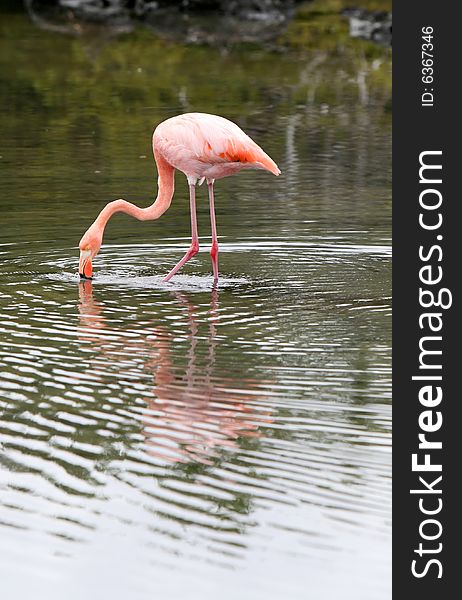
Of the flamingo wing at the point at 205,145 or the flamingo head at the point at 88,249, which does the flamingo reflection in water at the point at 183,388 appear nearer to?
the flamingo head at the point at 88,249

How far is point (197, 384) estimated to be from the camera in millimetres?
7547

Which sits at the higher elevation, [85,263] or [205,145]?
[205,145]

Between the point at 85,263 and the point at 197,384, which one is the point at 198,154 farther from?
the point at 197,384

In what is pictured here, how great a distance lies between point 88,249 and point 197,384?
2.80m

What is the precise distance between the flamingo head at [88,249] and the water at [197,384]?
18 centimetres

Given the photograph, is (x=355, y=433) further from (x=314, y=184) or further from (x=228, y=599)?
(x=314, y=184)

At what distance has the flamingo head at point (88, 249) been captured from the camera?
10.1 meters

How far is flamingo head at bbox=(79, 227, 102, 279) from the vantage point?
33.0 ft

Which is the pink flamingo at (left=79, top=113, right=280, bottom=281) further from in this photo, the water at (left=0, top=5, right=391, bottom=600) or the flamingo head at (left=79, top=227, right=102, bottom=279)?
the water at (left=0, top=5, right=391, bottom=600)

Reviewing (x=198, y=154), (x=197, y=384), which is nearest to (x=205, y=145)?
(x=198, y=154)

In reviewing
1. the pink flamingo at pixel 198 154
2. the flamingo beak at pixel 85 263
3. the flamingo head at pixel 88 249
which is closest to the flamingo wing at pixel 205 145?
the pink flamingo at pixel 198 154

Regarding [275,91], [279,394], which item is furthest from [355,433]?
[275,91]

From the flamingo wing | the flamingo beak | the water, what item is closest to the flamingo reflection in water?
the water

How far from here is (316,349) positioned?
8.24 m
